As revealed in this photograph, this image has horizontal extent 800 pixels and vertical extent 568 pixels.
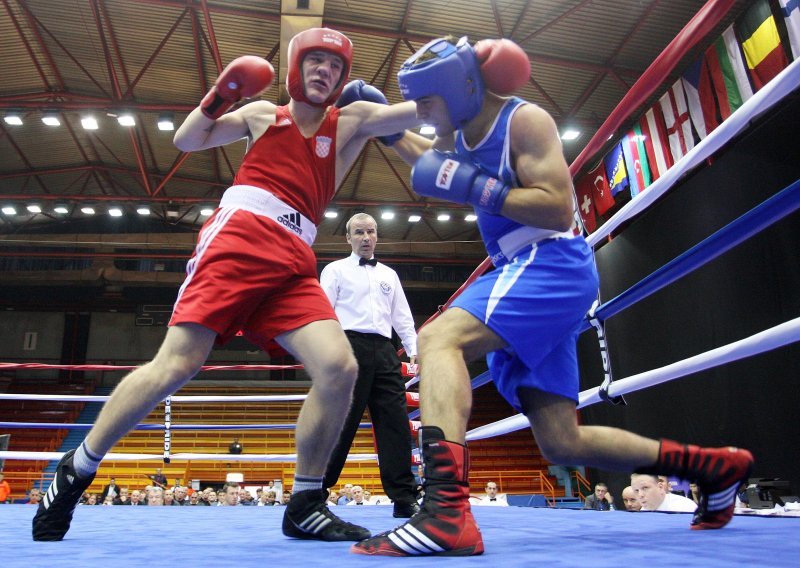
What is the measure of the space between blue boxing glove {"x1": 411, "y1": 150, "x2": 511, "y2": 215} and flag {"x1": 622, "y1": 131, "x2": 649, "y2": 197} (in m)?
6.37

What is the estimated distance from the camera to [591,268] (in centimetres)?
153

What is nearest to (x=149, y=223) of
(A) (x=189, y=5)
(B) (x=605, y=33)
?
(A) (x=189, y=5)

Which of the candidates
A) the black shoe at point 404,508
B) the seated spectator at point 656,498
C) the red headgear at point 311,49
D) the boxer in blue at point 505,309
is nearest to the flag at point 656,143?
the seated spectator at point 656,498

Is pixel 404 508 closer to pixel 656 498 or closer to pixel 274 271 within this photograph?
pixel 274 271

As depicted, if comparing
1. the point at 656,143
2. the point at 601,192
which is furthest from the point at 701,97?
the point at 601,192

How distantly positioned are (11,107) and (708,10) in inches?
423

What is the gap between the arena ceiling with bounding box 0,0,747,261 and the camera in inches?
312

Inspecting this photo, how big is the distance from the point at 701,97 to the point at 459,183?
5.95 meters

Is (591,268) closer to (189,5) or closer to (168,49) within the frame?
(189,5)

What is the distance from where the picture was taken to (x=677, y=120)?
22.6 feet

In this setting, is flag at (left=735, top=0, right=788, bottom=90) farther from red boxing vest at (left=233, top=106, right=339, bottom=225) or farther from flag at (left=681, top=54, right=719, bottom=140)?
red boxing vest at (left=233, top=106, right=339, bottom=225)

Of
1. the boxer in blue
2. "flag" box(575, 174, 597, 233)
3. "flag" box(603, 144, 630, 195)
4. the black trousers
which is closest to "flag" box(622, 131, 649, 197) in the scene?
"flag" box(603, 144, 630, 195)

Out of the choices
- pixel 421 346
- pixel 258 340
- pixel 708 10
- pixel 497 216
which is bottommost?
pixel 421 346

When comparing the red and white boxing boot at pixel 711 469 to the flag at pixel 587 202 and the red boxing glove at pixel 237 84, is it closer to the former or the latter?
the red boxing glove at pixel 237 84
